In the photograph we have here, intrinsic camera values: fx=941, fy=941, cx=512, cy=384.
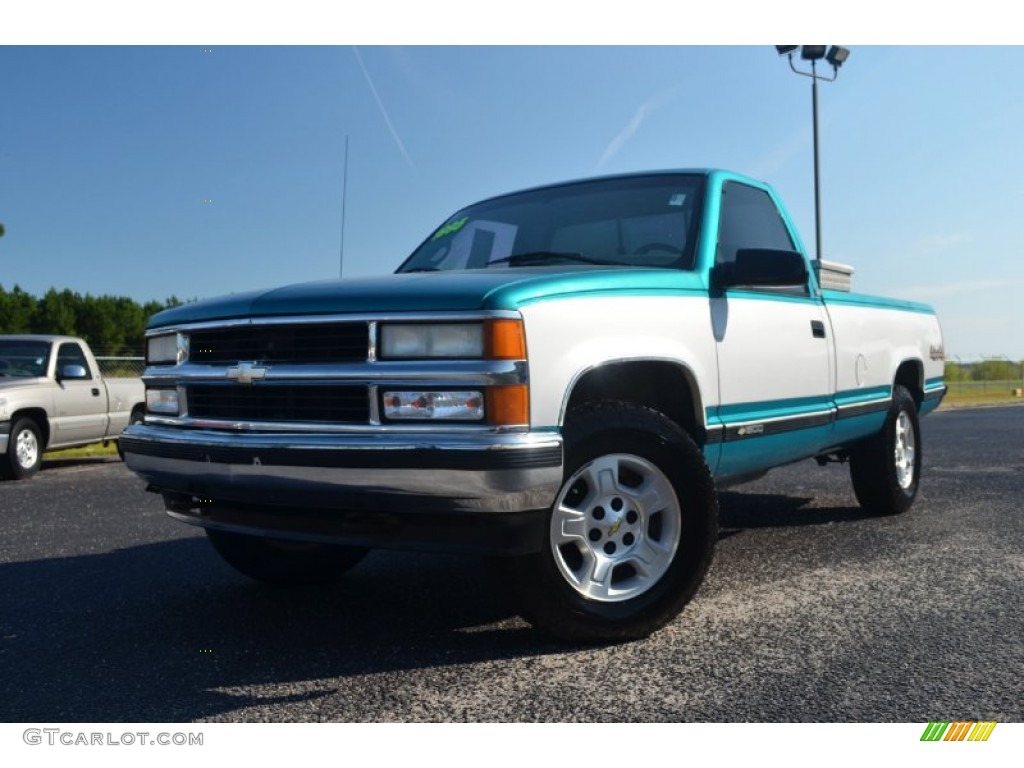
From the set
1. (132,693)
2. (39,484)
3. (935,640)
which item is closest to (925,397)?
(935,640)

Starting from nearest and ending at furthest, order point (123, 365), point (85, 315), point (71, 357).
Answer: point (71, 357)
point (123, 365)
point (85, 315)

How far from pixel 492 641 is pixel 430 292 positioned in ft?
4.21

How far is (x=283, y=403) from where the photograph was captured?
3258mm

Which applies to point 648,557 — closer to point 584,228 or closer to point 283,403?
point 283,403

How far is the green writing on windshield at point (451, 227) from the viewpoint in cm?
504

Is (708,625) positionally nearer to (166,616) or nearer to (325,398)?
(325,398)

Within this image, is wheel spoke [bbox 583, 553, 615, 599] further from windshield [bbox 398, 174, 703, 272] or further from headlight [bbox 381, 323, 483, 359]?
windshield [bbox 398, 174, 703, 272]

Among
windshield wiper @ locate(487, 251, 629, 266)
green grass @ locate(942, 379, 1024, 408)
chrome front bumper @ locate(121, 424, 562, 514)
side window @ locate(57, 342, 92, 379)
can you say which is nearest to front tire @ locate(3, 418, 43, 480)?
side window @ locate(57, 342, 92, 379)

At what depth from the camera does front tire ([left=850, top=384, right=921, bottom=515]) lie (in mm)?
5938

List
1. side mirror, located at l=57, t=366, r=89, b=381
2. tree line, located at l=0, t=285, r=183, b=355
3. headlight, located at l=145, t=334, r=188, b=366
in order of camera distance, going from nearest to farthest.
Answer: headlight, located at l=145, t=334, r=188, b=366, side mirror, located at l=57, t=366, r=89, b=381, tree line, located at l=0, t=285, r=183, b=355

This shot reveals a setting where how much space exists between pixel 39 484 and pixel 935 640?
28.6ft

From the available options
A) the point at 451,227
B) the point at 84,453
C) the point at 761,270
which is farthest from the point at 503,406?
the point at 84,453

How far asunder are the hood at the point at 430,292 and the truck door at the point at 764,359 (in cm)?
51

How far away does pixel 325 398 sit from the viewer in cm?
316
